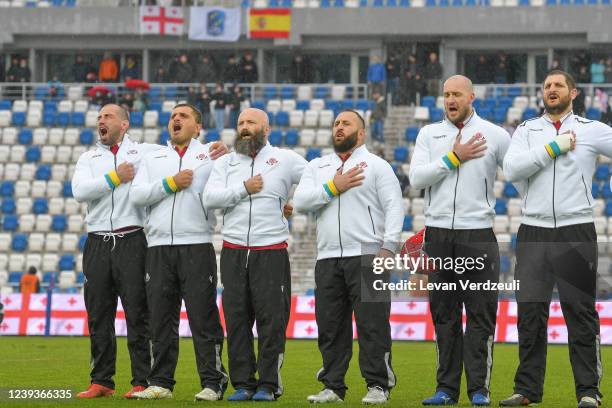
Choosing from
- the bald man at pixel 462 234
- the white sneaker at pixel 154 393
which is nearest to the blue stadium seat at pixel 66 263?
the white sneaker at pixel 154 393

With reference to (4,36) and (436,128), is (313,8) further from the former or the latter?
(436,128)

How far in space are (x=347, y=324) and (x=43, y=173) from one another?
77.4ft

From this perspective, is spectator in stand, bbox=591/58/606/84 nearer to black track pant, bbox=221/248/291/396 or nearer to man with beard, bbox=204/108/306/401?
man with beard, bbox=204/108/306/401

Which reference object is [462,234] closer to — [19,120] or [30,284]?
[30,284]

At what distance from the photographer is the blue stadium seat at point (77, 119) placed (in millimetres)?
35469

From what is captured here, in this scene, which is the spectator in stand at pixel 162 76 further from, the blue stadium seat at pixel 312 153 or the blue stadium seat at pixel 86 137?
the blue stadium seat at pixel 312 153

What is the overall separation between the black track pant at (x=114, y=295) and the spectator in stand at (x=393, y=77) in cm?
2413

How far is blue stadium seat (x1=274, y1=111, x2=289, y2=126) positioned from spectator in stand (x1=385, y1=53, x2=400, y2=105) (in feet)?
9.77

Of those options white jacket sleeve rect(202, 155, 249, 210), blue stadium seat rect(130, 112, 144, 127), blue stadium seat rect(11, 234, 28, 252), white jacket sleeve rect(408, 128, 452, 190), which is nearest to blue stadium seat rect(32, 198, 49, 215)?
blue stadium seat rect(11, 234, 28, 252)

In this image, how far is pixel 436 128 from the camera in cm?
1105

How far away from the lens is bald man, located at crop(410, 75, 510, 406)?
10.7 metres

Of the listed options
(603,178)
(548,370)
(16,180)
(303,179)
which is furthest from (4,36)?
(303,179)

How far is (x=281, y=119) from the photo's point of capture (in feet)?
113

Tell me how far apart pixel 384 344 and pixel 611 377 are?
4425mm
